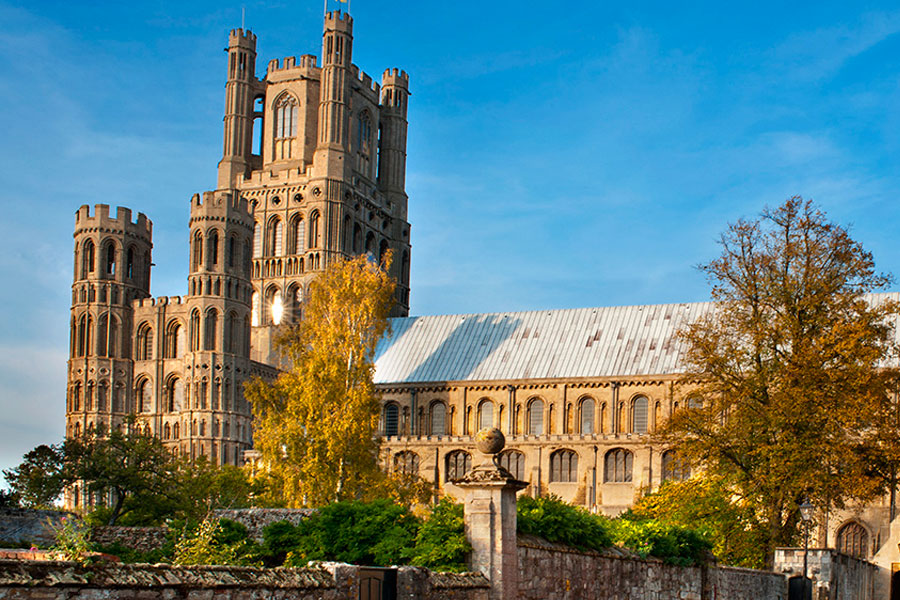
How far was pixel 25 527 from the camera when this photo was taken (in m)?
24.1

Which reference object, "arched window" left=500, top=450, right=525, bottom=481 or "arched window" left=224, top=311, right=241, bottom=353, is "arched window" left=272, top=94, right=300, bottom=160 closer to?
"arched window" left=224, top=311, right=241, bottom=353

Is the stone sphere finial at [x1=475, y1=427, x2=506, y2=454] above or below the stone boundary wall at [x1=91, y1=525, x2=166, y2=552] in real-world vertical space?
above

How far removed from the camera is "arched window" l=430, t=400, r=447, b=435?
235 ft

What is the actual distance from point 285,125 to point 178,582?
90359 millimetres

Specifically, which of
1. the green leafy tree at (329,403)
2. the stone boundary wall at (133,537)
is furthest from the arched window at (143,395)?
the stone boundary wall at (133,537)

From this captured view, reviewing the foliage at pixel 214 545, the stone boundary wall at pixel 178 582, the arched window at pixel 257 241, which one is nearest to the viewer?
the stone boundary wall at pixel 178 582

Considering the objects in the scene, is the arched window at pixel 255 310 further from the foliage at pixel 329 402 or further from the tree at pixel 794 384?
the tree at pixel 794 384

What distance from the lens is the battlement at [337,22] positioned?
95312 mm

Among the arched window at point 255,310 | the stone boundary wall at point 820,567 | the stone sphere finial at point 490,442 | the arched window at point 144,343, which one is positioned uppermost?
the arched window at point 255,310

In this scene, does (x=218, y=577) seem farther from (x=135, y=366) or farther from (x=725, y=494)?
(x=135, y=366)

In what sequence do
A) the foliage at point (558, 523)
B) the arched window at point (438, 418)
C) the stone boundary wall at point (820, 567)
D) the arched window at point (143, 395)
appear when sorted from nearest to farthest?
the foliage at point (558, 523), the stone boundary wall at point (820, 567), the arched window at point (438, 418), the arched window at point (143, 395)

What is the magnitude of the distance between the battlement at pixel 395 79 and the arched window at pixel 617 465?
4929 centimetres

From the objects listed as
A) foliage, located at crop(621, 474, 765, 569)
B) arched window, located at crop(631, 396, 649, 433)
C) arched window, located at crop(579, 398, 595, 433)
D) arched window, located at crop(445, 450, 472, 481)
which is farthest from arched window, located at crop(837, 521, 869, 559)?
foliage, located at crop(621, 474, 765, 569)

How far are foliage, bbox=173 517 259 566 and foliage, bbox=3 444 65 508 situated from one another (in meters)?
21.9
